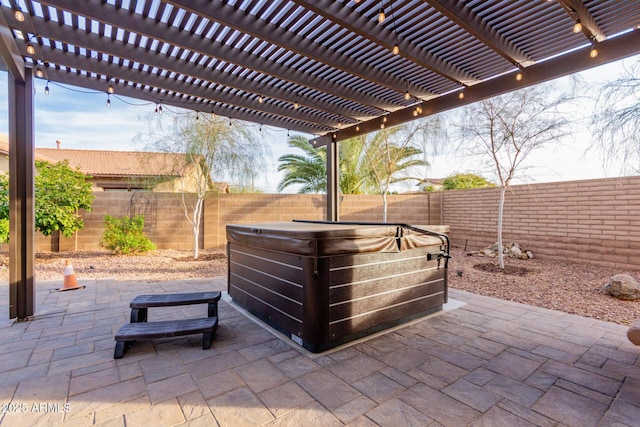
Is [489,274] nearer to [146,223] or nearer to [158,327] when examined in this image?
[158,327]

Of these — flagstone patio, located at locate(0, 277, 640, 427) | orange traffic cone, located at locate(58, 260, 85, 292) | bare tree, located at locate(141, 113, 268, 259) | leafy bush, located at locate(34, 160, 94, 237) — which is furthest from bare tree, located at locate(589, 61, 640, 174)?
leafy bush, located at locate(34, 160, 94, 237)

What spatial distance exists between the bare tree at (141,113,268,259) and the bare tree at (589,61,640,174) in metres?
5.84

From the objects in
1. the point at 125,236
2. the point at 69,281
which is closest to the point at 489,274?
the point at 69,281

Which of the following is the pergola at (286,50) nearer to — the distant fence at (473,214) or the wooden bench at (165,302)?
the wooden bench at (165,302)

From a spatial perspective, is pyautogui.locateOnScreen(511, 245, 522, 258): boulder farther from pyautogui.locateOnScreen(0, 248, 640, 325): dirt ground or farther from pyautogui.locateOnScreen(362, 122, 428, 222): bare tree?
pyautogui.locateOnScreen(362, 122, 428, 222): bare tree

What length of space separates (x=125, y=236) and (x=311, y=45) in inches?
241

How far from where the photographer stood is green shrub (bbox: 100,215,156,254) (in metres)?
6.59

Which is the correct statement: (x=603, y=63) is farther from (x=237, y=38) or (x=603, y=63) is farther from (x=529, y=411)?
(x=237, y=38)

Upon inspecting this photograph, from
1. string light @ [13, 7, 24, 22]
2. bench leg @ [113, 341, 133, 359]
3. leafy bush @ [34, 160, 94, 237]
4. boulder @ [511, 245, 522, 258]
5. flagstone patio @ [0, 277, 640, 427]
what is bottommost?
flagstone patio @ [0, 277, 640, 427]

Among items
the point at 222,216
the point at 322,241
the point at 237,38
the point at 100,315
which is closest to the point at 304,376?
the point at 322,241

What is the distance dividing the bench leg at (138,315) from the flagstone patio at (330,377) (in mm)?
223

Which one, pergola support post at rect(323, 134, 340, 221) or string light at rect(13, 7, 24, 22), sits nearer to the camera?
string light at rect(13, 7, 24, 22)

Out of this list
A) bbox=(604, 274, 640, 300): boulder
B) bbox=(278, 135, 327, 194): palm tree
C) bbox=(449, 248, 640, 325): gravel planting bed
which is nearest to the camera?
bbox=(449, 248, 640, 325): gravel planting bed

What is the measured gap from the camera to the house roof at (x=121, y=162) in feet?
22.3
